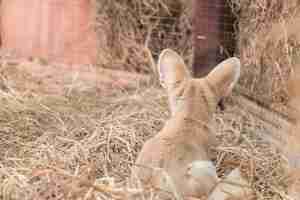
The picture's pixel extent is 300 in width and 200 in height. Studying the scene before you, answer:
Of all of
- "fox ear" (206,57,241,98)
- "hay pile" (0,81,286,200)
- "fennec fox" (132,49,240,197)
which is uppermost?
"fox ear" (206,57,241,98)

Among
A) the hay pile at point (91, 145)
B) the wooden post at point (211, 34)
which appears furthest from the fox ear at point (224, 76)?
the wooden post at point (211, 34)

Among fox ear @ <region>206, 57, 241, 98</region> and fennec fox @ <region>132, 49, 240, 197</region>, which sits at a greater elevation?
fox ear @ <region>206, 57, 241, 98</region>

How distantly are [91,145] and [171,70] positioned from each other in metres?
0.65

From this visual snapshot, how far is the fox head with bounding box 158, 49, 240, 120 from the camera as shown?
3.50m

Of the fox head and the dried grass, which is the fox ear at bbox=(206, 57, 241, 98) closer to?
the fox head

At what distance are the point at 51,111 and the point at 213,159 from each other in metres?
1.27

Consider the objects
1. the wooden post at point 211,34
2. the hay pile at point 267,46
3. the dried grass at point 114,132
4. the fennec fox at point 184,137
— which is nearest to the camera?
the fennec fox at point 184,137

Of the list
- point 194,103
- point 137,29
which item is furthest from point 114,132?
point 137,29

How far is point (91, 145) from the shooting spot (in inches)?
154

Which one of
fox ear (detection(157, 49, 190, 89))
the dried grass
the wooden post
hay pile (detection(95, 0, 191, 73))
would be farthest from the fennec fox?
hay pile (detection(95, 0, 191, 73))

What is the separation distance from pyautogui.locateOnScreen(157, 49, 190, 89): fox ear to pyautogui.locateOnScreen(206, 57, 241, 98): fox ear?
0.47 feet

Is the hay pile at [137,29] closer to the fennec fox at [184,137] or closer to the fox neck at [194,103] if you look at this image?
the fennec fox at [184,137]

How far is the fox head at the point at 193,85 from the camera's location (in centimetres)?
350

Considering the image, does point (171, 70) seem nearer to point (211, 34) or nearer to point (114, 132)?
point (114, 132)
